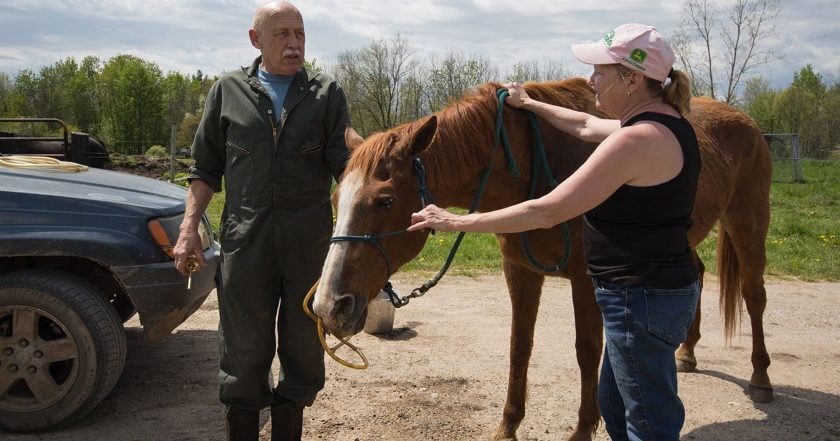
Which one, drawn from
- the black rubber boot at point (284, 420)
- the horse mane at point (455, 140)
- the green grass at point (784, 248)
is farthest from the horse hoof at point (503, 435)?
the green grass at point (784, 248)

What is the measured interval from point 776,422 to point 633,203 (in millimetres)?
2740

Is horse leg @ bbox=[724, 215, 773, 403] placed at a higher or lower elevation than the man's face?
lower

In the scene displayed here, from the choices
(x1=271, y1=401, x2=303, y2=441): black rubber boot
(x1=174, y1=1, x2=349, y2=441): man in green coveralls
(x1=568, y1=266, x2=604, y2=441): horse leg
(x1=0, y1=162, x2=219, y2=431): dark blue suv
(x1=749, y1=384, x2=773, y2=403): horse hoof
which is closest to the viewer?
(x1=174, y1=1, x2=349, y2=441): man in green coveralls

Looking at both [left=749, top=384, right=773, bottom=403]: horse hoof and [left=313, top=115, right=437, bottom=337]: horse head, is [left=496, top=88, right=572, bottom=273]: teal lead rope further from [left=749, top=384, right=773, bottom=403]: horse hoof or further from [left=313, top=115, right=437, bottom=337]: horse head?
[left=749, top=384, right=773, bottom=403]: horse hoof

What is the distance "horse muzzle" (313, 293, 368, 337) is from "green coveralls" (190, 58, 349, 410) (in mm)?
575

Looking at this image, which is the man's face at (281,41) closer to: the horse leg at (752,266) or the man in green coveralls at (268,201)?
the man in green coveralls at (268,201)

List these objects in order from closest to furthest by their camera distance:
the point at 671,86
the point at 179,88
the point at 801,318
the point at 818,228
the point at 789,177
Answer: the point at 671,86
the point at 801,318
the point at 818,228
the point at 789,177
the point at 179,88

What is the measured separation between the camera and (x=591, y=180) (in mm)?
1941

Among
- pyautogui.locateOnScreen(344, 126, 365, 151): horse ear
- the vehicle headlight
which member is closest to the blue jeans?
pyautogui.locateOnScreen(344, 126, 365, 151): horse ear

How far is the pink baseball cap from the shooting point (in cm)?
203

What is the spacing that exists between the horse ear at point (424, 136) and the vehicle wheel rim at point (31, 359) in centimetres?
224

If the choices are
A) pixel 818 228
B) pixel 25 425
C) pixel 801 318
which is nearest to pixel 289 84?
pixel 25 425

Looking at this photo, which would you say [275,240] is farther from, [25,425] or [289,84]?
[25,425]

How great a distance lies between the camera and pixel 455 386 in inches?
166
